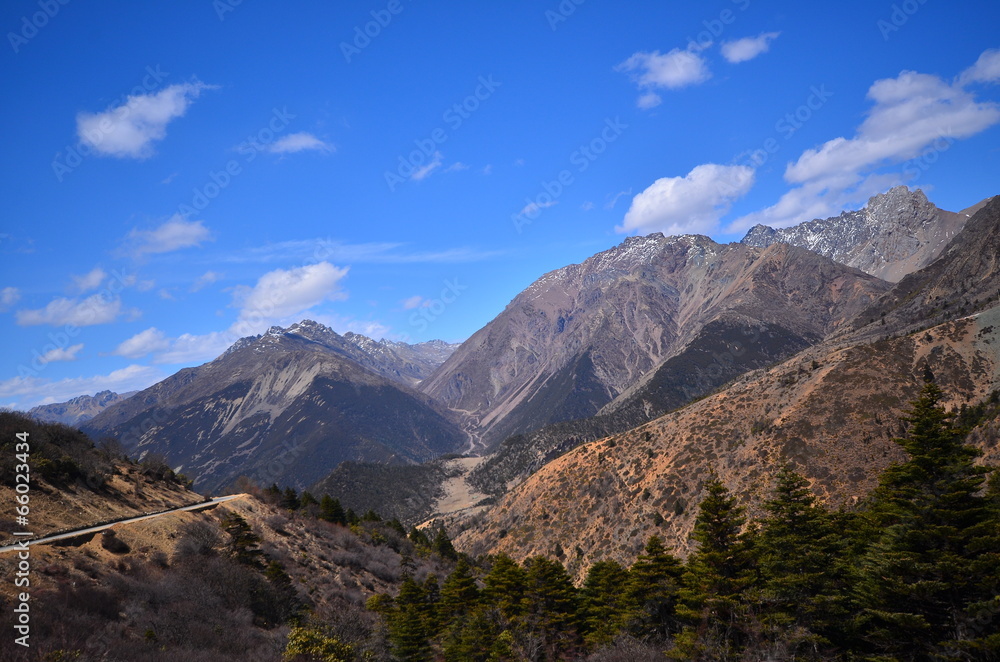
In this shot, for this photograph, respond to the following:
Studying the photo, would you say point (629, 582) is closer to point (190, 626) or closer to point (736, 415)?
point (190, 626)

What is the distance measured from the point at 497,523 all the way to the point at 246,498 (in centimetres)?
6961

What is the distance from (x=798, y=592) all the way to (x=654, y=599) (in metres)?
8.69

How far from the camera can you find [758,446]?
261 ft

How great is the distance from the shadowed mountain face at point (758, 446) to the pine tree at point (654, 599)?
140ft

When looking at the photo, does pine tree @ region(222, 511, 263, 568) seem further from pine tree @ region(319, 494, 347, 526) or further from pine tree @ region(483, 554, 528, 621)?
pine tree @ region(319, 494, 347, 526)

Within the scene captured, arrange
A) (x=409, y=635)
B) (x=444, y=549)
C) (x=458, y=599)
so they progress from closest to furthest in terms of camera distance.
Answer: (x=409, y=635) < (x=458, y=599) < (x=444, y=549)

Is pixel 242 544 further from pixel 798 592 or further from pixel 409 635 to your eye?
pixel 798 592

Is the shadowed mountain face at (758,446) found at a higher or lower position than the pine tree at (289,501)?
lower

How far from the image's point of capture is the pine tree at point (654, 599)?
3086cm

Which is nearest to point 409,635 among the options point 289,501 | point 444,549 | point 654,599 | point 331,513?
point 654,599

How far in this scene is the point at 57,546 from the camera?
1087 inches

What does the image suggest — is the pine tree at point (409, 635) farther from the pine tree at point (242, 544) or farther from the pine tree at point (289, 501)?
the pine tree at point (289, 501)

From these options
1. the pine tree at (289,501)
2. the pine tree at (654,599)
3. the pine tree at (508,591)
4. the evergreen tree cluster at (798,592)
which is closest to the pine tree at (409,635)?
the evergreen tree cluster at (798,592)

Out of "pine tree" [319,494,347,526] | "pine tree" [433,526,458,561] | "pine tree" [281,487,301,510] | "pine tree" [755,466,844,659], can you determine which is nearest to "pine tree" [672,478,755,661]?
"pine tree" [755,466,844,659]
